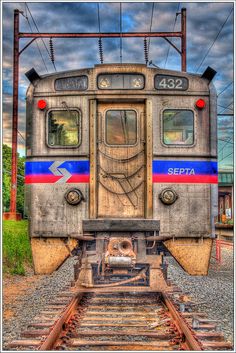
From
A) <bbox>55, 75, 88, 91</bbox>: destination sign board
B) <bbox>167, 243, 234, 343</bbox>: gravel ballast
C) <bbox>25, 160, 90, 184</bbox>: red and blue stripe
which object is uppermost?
<bbox>55, 75, 88, 91</bbox>: destination sign board

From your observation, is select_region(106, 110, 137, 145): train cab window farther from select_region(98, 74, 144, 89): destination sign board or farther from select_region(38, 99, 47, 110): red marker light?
select_region(38, 99, 47, 110): red marker light

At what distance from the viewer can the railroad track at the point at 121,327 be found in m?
5.45

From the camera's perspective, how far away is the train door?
7.80 meters

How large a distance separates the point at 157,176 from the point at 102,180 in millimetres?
885

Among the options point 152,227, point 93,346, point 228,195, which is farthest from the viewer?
point 228,195

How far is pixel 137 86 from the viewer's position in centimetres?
783

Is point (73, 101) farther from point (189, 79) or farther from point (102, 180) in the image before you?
point (189, 79)

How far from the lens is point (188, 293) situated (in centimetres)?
914

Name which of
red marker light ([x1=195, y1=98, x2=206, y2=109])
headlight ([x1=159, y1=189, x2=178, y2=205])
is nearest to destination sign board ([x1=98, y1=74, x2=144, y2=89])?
red marker light ([x1=195, y1=98, x2=206, y2=109])

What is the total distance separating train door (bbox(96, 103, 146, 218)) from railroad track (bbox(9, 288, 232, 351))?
4.76 ft

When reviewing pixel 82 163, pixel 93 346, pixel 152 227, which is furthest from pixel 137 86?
pixel 93 346

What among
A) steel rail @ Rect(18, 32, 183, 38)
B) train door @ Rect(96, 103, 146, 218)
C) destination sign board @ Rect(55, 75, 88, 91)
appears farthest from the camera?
steel rail @ Rect(18, 32, 183, 38)

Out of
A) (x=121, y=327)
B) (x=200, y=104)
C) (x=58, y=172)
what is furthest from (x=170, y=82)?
(x=121, y=327)

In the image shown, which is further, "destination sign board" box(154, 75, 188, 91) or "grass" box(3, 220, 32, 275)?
"grass" box(3, 220, 32, 275)
